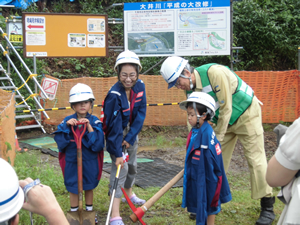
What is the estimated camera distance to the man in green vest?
371cm

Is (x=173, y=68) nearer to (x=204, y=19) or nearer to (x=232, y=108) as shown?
(x=232, y=108)

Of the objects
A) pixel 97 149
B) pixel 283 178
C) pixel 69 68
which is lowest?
pixel 97 149

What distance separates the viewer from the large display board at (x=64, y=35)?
29.5 feet

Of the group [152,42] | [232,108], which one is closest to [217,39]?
[152,42]

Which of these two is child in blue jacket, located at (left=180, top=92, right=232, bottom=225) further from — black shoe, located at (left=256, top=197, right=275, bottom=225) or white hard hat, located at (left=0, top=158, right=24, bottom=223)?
white hard hat, located at (left=0, top=158, right=24, bottom=223)

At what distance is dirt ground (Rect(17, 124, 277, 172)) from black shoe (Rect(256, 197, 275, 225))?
216cm

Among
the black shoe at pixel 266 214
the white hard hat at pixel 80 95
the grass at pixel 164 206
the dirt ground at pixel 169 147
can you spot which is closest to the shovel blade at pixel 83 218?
the grass at pixel 164 206

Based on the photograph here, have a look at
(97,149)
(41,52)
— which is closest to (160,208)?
(97,149)

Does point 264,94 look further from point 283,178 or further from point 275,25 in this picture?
point 283,178

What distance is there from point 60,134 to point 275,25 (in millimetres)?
11483

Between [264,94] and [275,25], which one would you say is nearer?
[264,94]

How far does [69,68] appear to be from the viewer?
485 inches

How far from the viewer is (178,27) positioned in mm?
9477

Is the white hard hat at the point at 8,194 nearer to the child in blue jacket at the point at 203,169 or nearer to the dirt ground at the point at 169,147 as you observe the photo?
the child in blue jacket at the point at 203,169
